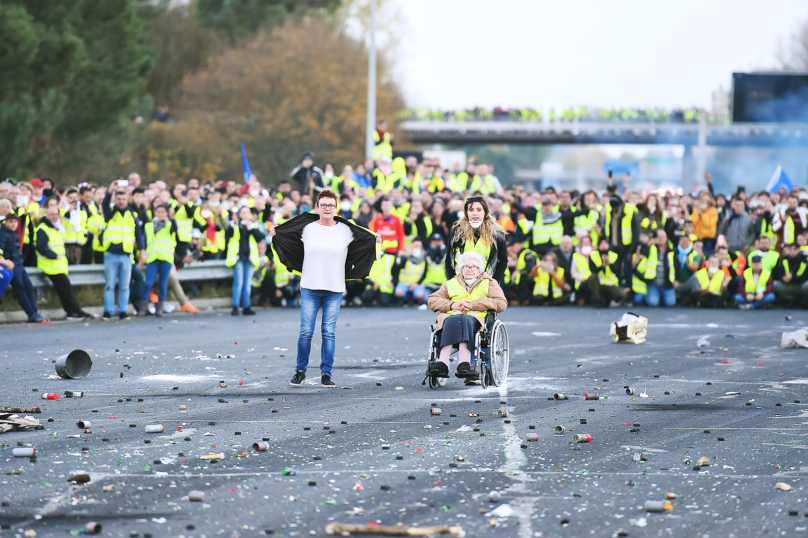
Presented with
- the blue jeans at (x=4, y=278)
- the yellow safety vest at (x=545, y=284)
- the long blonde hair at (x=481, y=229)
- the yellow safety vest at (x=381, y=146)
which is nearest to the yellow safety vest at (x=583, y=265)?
the yellow safety vest at (x=545, y=284)

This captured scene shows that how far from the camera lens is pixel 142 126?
50.8 metres

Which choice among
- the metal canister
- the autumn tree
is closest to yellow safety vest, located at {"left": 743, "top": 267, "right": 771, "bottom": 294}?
the metal canister

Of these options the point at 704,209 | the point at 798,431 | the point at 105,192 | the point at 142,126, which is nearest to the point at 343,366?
the point at 798,431

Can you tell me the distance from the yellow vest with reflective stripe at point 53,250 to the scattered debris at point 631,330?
854cm

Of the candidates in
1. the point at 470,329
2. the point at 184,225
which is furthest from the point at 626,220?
the point at 470,329

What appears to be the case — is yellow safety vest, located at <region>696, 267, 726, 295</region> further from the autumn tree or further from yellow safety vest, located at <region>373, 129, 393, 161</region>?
the autumn tree

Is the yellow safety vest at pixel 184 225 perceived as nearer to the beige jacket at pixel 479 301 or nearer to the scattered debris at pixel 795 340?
the beige jacket at pixel 479 301

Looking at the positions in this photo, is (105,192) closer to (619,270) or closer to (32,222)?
(32,222)

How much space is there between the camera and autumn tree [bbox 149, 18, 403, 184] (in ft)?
184

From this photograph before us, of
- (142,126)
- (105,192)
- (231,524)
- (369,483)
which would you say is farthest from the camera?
(142,126)

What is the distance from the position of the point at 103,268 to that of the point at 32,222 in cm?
150

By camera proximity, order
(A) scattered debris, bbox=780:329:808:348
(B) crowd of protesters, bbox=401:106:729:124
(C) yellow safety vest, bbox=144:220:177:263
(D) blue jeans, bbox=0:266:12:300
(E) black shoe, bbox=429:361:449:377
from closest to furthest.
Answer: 1. (E) black shoe, bbox=429:361:449:377
2. (A) scattered debris, bbox=780:329:808:348
3. (D) blue jeans, bbox=0:266:12:300
4. (C) yellow safety vest, bbox=144:220:177:263
5. (B) crowd of protesters, bbox=401:106:729:124

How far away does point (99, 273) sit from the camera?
18969mm

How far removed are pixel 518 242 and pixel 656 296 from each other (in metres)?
2.93
